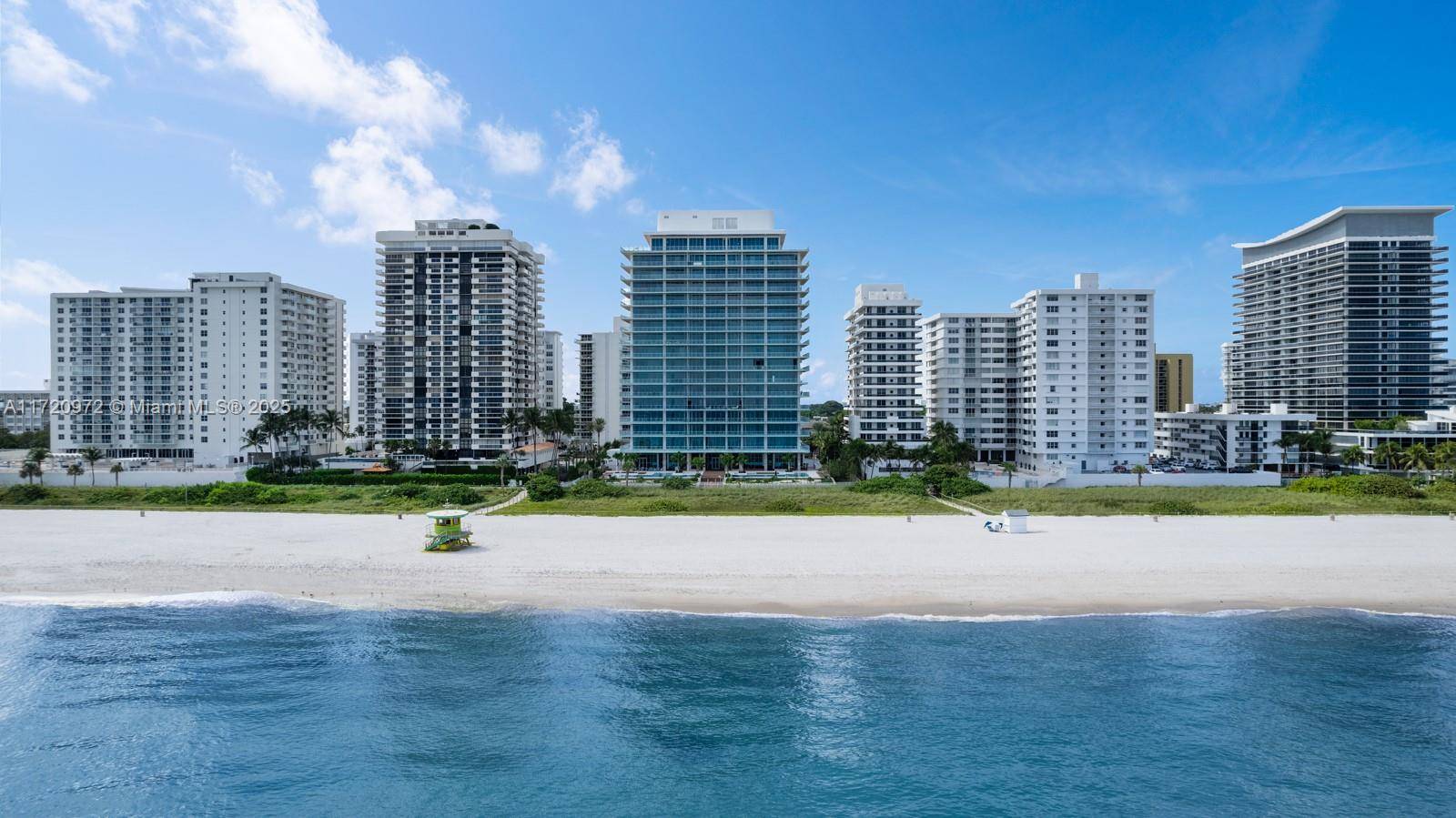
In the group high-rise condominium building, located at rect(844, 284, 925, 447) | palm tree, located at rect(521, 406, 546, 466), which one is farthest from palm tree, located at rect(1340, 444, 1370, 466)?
palm tree, located at rect(521, 406, 546, 466)

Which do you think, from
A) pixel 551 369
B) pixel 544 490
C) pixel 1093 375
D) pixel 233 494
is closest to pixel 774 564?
pixel 544 490

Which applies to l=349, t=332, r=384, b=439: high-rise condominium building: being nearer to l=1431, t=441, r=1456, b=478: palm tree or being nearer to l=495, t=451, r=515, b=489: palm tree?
l=495, t=451, r=515, b=489: palm tree

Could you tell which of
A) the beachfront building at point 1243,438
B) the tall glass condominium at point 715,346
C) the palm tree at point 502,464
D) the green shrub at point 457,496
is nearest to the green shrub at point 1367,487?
the beachfront building at point 1243,438

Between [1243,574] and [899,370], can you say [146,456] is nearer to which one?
[899,370]

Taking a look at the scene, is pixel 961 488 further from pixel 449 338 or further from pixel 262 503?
pixel 449 338

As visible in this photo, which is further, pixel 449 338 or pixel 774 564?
pixel 449 338

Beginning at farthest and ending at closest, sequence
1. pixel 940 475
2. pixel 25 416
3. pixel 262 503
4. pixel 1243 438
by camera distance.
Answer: pixel 25 416
pixel 1243 438
pixel 940 475
pixel 262 503

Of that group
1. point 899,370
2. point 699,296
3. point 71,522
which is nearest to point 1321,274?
point 899,370
